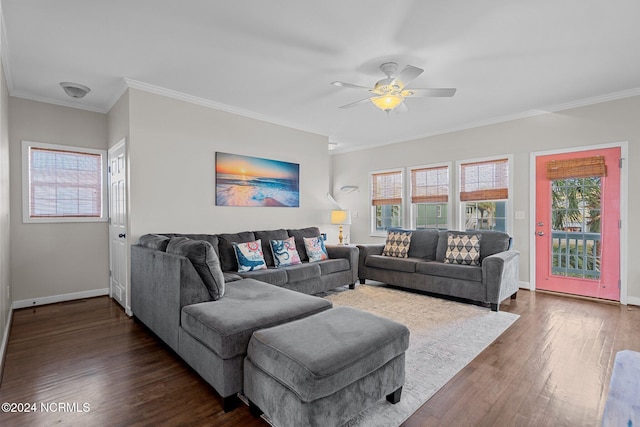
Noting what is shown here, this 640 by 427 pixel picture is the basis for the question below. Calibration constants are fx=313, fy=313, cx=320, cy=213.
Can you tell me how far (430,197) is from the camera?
5.89 m

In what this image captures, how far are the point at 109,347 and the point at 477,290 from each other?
13.1ft

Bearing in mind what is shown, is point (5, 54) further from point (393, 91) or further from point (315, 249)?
point (315, 249)

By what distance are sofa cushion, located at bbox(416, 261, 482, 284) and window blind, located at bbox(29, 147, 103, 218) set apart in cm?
461

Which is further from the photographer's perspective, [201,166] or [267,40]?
[201,166]

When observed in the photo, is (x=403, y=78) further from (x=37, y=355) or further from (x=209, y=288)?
(x=37, y=355)

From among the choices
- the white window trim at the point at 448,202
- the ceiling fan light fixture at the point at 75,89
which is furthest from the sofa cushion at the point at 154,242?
the white window trim at the point at 448,202

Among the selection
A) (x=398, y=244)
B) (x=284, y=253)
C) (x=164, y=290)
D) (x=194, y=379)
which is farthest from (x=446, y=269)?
(x=164, y=290)

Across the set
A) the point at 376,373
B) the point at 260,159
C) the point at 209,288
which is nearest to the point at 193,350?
the point at 209,288

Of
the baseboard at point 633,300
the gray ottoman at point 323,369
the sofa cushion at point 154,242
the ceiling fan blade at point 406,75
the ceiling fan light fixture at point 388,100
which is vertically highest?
the ceiling fan blade at point 406,75

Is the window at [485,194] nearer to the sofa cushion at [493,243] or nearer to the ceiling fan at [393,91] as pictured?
the sofa cushion at [493,243]

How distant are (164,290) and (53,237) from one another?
103 inches

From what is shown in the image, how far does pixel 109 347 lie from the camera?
2.77m

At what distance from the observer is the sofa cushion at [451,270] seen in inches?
155

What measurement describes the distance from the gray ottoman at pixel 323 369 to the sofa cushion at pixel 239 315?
149 mm
